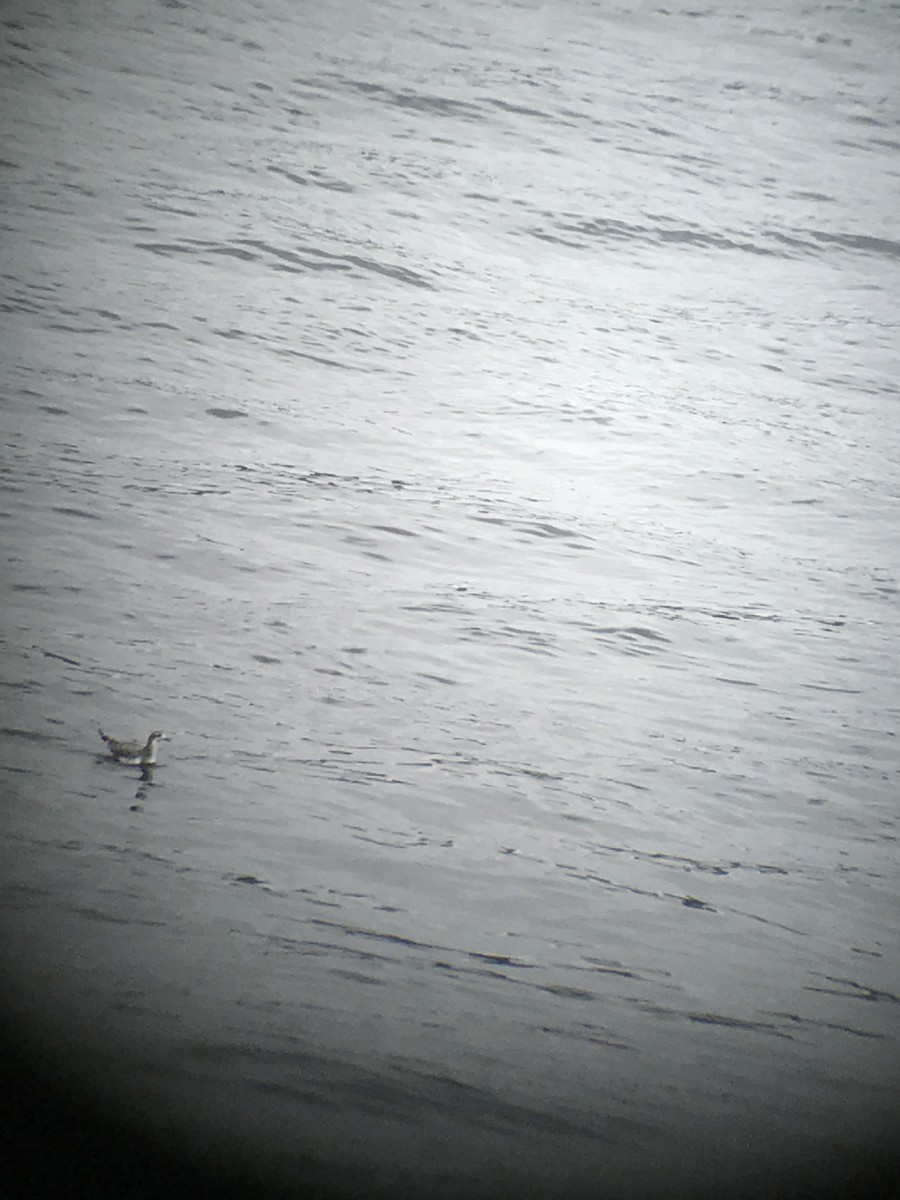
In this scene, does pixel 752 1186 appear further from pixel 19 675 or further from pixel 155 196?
pixel 155 196

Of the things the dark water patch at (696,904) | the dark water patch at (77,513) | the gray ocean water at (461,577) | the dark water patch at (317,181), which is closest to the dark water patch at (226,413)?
the gray ocean water at (461,577)

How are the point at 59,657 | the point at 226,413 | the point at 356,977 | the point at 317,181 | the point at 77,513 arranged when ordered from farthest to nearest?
the point at 317,181 → the point at 226,413 → the point at 77,513 → the point at 59,657 → the point at 356,977

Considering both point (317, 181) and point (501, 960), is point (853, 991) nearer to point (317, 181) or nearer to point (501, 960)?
point (501, 960)

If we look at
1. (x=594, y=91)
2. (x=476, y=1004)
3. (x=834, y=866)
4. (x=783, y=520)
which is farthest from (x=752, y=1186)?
(x=594, y=91)

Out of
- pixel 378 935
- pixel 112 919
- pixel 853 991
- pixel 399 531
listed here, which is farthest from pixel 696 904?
pixel 399 531

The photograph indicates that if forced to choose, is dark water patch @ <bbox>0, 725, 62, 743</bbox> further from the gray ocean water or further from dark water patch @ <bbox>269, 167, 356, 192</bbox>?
dark water patch @ <bbox>269, 167, 356, 192</bbox>

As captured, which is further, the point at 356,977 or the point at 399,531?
the point at 399,531

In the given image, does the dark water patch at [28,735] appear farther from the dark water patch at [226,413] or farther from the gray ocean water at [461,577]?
the dark water patch at [226,413]
